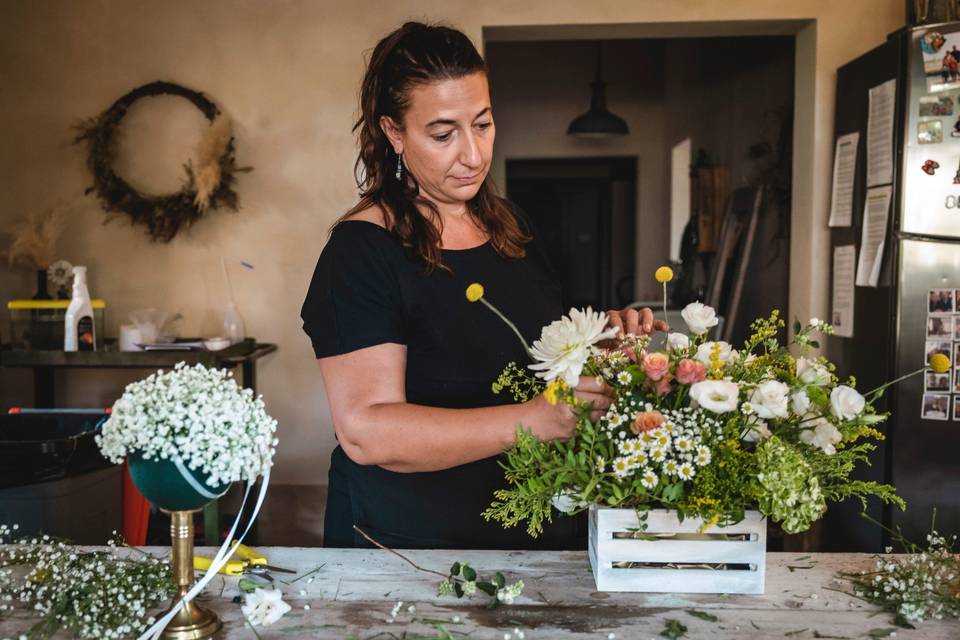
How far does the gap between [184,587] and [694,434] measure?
2.40 feet

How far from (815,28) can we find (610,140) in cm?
364

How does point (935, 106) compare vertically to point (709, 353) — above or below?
above

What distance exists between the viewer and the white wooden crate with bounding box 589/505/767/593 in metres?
1.23

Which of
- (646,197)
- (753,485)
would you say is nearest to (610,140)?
(646,197)

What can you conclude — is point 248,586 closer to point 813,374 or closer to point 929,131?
point 813,374

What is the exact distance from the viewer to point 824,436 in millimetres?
1161

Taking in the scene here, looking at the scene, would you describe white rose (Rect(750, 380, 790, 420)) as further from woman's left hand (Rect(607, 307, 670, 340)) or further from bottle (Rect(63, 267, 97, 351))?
bottle (Rect(63, 267, 97, 351))

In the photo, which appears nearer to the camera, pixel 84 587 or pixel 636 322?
pixel 84 587

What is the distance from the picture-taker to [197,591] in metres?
1.14

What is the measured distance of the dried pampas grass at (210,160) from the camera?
3705 millimetres

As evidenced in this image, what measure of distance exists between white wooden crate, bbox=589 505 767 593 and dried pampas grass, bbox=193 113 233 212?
2.93 m

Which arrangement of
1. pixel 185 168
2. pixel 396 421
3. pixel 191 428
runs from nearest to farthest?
pixel 191 428, pixel 396 421, pixel 185 168

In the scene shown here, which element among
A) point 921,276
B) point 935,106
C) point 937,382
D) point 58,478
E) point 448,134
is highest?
point 935,106

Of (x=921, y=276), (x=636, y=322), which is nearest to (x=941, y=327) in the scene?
(x=921, y=276)
